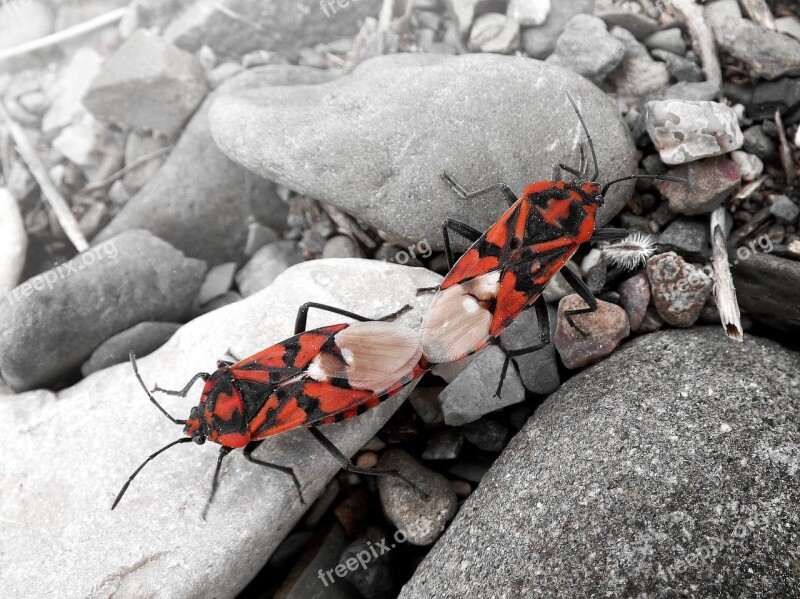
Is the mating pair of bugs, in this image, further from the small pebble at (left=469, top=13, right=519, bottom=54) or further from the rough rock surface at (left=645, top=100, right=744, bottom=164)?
the small pebble at (left=469, top=13, right=519, bottom=54)

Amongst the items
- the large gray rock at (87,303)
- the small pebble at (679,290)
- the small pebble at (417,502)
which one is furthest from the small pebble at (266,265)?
the small pebble at (679,290)

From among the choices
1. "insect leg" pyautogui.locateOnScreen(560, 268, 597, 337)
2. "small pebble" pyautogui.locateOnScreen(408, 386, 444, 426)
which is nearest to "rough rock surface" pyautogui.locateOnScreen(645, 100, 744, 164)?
"insect leg" pyautogui.locateOnScreen(560, 268, 597, 337)

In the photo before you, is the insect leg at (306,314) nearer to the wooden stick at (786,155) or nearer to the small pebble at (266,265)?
the small pebble at (266,265)

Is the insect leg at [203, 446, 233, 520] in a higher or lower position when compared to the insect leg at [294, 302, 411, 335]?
lower

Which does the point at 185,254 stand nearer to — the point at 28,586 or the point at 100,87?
the point at 100,87

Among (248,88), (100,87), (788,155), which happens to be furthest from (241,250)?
(788,155)

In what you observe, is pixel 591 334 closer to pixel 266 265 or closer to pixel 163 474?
pixel 266 265
